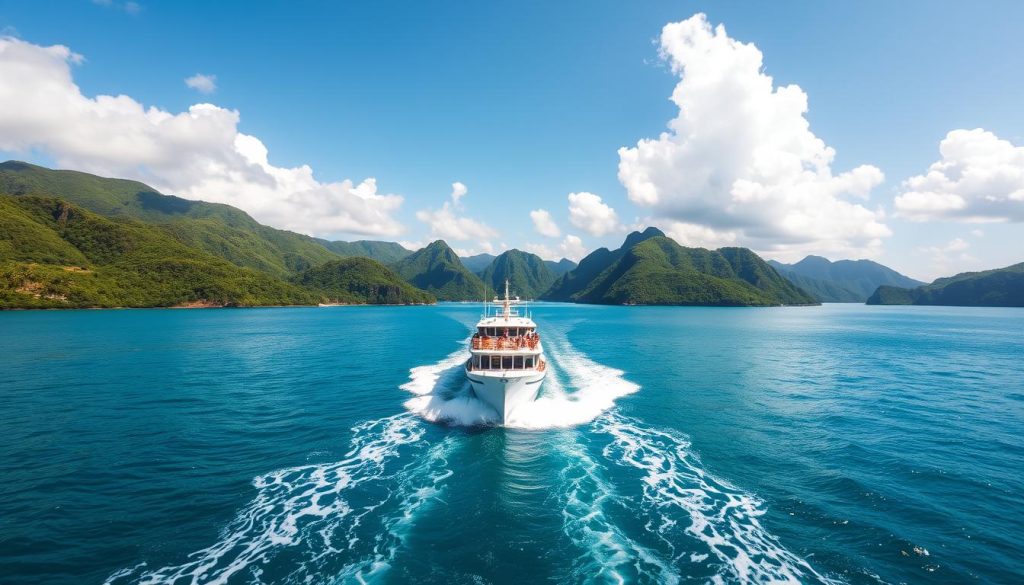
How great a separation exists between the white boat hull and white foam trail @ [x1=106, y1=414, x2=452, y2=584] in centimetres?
513

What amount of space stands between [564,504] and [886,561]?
1169 cm

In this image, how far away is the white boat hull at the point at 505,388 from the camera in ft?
89.0

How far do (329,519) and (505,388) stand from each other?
13.3m

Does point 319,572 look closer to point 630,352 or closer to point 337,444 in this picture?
point 337,444

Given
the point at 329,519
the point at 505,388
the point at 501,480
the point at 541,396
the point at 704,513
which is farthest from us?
the point at 541,396

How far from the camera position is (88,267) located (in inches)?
6280

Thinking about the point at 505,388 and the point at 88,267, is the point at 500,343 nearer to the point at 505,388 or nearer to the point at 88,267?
the point at 505,388

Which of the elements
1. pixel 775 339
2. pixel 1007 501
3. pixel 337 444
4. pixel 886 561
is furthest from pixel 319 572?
pixel 775 339

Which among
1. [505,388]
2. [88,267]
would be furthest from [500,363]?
[88,267]

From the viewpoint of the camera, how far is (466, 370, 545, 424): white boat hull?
89.0 feet

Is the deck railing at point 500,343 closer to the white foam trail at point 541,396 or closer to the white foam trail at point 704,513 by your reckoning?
the white foam trail at point 541,396

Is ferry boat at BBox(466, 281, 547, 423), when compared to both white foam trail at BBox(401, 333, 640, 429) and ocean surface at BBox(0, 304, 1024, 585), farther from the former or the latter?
ocean surface at BBox(0, 304, 1024, 585)

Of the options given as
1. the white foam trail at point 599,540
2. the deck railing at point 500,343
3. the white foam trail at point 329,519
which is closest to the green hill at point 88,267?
the deck railing at point 500,343

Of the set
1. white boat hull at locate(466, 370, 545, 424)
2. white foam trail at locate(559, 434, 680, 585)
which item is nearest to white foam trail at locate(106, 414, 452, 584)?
white boat hull at locate(466, 370, 545, 424)
